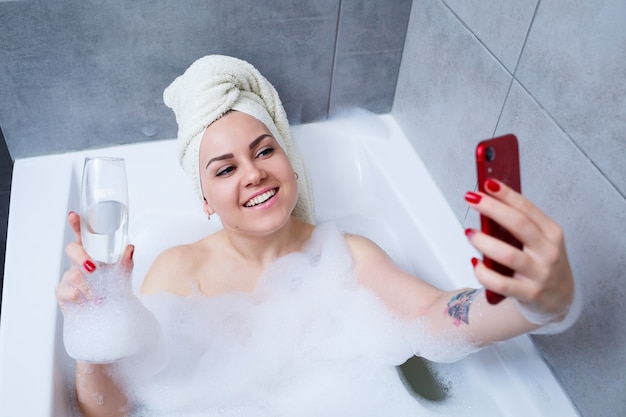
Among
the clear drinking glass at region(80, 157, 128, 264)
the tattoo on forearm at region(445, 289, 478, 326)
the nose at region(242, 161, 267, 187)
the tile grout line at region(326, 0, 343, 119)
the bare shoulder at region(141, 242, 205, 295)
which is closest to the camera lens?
the clear drinking glass at region(80, 157, 128, 264)

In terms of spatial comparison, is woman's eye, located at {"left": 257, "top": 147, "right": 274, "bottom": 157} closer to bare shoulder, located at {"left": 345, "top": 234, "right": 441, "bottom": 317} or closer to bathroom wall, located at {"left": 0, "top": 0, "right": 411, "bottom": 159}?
bare shoulder, located at {"left": 345, "top": 234, "right": 441, "bottom": 317}

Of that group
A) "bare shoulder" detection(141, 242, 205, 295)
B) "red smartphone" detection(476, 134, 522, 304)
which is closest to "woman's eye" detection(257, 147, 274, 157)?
"bare shoulder" detection(141, 242, 205, 295)

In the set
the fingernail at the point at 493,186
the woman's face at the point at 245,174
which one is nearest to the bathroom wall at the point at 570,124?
the fingernail at the point at 493,186

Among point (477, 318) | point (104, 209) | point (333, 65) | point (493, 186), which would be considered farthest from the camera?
point (333, 65)

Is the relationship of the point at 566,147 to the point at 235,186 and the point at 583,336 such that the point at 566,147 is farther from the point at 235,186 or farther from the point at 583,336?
the point at 235,186

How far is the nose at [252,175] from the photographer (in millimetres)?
1111

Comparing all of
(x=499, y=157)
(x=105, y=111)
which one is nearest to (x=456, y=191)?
(x=499, y=157)

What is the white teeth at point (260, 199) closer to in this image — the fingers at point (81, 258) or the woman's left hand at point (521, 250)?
the fingers at point (81, 258)

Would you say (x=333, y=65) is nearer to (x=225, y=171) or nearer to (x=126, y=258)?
(x=225, y=171)

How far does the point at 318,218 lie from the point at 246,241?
0.39 metres

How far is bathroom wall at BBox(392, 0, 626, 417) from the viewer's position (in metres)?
0.90

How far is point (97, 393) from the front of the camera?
3.40ft

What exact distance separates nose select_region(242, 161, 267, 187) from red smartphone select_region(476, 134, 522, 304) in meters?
0.54

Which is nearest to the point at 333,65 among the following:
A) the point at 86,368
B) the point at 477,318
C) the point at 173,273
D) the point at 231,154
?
the point at 231,154
